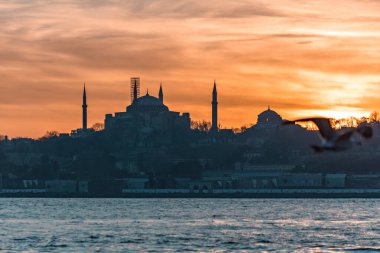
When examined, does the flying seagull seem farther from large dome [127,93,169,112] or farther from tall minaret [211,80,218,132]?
large dome [127,93,169,112]

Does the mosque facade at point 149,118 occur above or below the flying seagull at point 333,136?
above

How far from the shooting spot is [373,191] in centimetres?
13412

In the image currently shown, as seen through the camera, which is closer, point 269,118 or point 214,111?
point 214,111

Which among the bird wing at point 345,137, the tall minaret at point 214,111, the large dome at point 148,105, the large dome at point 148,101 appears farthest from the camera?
the large dome at point 148,101

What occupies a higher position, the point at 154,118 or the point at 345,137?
the point at 154,118

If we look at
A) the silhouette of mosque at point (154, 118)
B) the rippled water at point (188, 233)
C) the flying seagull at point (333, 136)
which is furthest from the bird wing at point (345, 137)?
the silhouette of mosque at point (154, 118)

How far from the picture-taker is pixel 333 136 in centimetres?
1009

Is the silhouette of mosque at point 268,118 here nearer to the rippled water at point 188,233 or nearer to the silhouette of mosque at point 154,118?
the silhouette of mosque at point 154,118

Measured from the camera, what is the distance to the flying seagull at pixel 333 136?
31.6ft

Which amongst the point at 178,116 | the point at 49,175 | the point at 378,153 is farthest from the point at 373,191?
the point at 178,116

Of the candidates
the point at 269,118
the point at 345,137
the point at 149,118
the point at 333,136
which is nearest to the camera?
the point at 345,137

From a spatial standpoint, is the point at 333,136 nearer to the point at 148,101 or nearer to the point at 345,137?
the point at 345,137

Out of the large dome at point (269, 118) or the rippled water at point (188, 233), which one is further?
the large dome at point (269, 118)

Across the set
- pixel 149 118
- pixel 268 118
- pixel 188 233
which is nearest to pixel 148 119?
pixel 149 118
